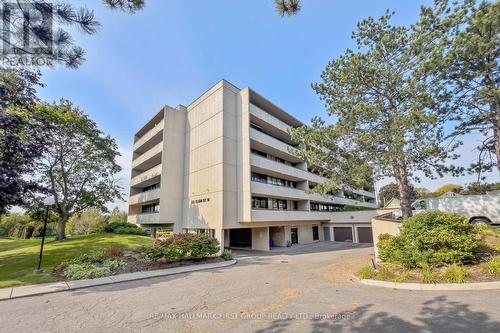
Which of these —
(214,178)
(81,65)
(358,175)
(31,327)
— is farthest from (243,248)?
(81,65)

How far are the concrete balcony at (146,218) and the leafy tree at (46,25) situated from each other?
A: 67.9 feet

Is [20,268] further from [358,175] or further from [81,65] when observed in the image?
[358,175]

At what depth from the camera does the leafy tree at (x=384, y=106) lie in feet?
37.4

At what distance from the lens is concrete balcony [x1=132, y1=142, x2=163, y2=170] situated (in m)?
26.4

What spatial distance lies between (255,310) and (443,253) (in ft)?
23.3

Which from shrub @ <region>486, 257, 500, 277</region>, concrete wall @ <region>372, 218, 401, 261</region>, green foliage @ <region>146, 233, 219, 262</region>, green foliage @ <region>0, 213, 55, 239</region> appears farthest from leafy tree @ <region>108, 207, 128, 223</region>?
shrub @ <region>486, 257, 500, 277</region>

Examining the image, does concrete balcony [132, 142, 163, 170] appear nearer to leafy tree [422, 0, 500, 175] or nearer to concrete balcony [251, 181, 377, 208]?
concrete balcony [251, 181, 377, 208]

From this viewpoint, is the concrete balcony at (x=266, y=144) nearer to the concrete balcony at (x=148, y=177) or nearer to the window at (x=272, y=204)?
the window at (x=272, y=204)

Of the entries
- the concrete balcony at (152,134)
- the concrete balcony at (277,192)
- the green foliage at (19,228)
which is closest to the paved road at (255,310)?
the concrete balcony at (277,192)

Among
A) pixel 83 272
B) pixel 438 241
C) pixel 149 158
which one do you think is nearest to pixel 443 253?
pixel 438 241

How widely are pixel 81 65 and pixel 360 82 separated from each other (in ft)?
42.6

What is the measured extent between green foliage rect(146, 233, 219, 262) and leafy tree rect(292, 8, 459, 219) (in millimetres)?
8980

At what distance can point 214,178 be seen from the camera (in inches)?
851

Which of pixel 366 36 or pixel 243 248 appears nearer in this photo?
pixel 366 36
